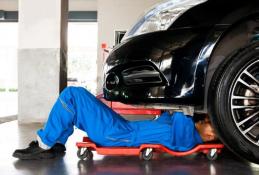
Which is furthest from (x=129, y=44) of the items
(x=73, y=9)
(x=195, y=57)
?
(x=73, y=9)

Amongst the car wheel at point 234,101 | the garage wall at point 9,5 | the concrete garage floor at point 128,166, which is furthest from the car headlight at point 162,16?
the garage wall at point 9,5

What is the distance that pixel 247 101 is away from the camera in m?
2.17

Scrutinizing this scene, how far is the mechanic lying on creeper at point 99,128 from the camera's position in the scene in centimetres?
248

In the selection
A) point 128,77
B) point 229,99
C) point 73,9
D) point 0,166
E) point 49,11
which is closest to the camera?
point 229,99

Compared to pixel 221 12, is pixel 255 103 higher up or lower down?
lower down

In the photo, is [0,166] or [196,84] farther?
[0,166]

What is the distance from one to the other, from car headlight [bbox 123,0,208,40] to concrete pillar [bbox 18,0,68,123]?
9.94ft

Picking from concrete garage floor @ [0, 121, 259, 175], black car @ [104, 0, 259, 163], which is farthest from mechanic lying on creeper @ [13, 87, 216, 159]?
black car @ [104, 0, 259, 163]

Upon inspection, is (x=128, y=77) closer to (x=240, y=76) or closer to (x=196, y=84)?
(x=196, y=84)

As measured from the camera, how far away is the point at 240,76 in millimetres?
2088

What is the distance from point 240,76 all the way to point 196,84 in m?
0.26

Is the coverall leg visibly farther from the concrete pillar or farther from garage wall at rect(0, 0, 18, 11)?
garage wall at rect(0, 0, 18, 11)

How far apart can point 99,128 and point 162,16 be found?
0.87m

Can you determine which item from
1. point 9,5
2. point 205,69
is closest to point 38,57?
point 205,69
